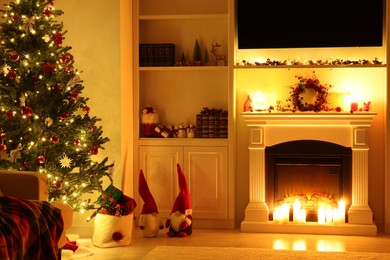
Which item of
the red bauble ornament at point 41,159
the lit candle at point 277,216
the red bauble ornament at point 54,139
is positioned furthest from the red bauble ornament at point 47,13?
the lit candle at point 277,216

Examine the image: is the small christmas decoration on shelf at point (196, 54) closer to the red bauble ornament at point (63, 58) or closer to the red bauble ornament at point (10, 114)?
the red bauble ornament at point (63, 58)

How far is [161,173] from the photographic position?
6.69 meters

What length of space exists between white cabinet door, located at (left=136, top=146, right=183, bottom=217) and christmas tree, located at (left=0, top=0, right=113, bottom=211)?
1.36 metres

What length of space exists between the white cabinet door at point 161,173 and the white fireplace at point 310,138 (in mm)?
770

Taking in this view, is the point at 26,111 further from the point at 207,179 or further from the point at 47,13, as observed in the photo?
the point at 207,179

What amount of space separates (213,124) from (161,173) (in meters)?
0.72

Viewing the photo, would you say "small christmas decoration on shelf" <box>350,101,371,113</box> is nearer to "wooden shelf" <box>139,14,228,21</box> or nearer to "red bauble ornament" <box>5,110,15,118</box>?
"wooden shelf" <box>139,14,228,21</box>

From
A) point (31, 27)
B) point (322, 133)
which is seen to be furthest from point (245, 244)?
point (31, 27)

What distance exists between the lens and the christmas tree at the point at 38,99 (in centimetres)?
512

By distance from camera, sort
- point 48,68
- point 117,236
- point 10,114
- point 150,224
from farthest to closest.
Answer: point 150,224
point 117,236
point 48,68
point 10,114

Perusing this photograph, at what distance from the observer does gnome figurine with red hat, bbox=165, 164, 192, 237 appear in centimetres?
616

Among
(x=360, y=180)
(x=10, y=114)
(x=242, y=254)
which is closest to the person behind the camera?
(x=10, y=114)

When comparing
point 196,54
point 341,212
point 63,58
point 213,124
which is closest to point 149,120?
point 213,124

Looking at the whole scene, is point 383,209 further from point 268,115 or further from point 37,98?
point 37,98
